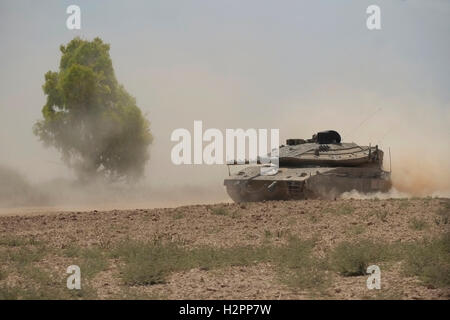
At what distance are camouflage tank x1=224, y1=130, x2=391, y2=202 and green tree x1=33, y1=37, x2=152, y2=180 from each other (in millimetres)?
12243

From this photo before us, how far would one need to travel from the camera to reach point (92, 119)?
36031 mm

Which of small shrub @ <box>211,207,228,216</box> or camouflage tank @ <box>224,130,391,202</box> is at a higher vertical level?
camouflage tank @ <box>224,130,391,202</box>

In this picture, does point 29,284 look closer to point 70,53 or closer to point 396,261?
point 396,261

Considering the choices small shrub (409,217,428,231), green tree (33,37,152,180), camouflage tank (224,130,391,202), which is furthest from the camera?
green tree (33,37,152,180)

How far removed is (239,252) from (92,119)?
2467cm

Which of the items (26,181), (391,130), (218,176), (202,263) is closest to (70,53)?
(26,181)

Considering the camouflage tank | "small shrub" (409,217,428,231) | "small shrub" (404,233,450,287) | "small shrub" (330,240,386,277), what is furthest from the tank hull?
"small shrub" (330,240,386,277)

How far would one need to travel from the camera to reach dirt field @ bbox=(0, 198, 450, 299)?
10086 mm

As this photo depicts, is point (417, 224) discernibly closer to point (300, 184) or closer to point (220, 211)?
point (220, 211)

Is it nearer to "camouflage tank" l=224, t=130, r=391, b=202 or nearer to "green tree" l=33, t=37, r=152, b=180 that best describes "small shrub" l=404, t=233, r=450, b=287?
"camouflage tank" l=224, t=130, r=391, b=202

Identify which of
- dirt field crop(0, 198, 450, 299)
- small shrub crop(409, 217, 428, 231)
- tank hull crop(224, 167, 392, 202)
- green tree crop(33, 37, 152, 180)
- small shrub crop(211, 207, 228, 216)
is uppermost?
green tree crop(33, 37, 152, 180)

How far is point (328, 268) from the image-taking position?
11508mm
